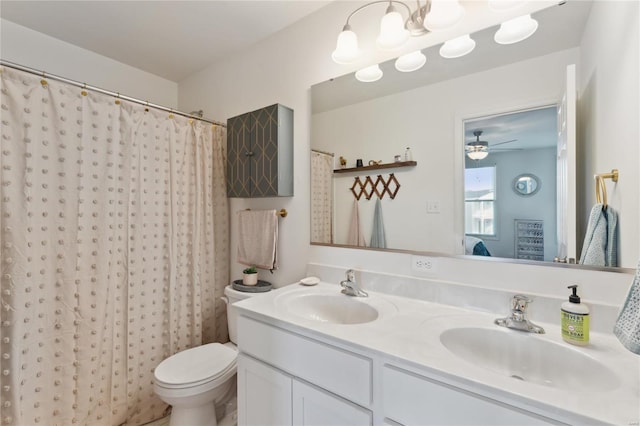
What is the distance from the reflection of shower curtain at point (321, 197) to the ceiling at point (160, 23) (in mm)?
870

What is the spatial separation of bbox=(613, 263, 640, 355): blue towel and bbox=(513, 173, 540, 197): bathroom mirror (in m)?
0.54

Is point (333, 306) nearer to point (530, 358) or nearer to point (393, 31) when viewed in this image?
point (530, 358)

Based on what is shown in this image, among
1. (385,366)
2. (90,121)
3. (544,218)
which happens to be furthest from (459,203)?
(90,121)

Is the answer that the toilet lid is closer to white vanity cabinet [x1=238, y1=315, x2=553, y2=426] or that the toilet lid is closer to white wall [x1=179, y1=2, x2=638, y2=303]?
white vanity cabinet [x1=238, y1=315, x2=553, y2=426]

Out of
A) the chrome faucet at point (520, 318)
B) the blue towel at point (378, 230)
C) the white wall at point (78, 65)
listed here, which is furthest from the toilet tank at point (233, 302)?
the white wall at point (78, 65)

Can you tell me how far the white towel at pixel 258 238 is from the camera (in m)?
1.74

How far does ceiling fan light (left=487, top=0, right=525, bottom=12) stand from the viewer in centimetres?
107

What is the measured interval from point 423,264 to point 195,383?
48.1 inches

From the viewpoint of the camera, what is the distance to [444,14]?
1.15 m

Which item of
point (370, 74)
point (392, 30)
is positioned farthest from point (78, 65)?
point (392, 30)

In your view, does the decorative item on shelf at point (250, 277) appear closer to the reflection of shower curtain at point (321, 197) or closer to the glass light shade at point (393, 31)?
the reflection of shower curtain at point (321, 197)

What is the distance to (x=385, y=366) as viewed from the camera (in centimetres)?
82

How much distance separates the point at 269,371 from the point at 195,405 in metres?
0.61

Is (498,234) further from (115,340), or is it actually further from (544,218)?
(115,340)
